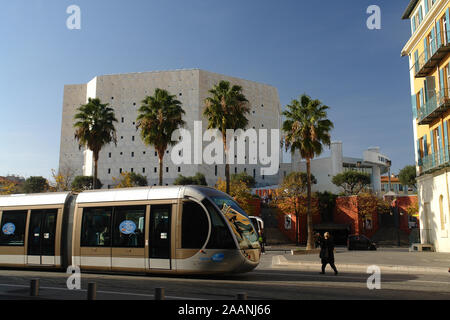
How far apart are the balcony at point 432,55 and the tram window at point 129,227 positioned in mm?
21243

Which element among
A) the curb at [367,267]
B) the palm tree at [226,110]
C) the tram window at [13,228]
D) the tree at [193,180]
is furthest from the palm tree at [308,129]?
the tree at [193,180]

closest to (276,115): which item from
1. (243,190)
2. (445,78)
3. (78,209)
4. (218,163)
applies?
(218,163)

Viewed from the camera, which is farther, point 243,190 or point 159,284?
point 243,190

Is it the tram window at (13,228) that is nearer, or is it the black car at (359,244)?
the tram window at (13,228)

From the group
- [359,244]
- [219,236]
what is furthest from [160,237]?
[359,244]

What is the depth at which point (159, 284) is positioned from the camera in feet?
39.9

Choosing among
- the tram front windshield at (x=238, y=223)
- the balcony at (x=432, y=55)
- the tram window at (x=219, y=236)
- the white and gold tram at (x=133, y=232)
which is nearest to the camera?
the tram window at (x=219, y=236)

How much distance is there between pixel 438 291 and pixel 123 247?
10.2m

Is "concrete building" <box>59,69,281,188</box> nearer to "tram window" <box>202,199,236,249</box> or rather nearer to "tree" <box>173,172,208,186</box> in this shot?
"tree" <box>173,172,208,186</box>

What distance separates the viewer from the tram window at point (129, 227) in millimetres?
13883

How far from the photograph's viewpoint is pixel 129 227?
14117mm

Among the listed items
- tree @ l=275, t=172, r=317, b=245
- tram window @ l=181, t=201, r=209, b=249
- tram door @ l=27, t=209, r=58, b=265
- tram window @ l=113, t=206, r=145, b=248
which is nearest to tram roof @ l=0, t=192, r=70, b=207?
tram door @ l=27, t=209, r=58, b=265

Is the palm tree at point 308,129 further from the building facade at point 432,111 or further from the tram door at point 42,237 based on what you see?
the tram door at point 42,237
